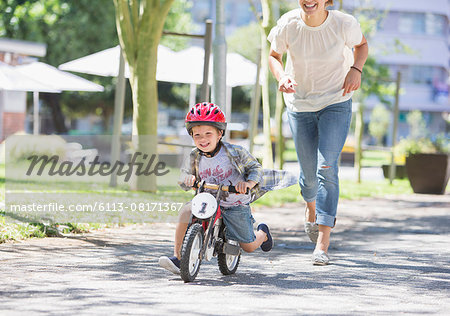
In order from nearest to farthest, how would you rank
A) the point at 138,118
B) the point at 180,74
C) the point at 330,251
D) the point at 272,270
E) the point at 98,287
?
1. the point at 98,287
2. the point at 272,270
3. the point at 330,251
4. the point at 138,118
5. the point at 180,74

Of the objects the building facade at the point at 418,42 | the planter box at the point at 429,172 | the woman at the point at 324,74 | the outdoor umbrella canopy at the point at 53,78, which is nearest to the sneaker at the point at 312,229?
the woman at the point at 324,74

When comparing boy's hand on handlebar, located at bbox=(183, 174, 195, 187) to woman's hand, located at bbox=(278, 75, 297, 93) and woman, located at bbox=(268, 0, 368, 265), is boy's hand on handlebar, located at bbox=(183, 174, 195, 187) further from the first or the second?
woman, located at bbox=(268, 0, 368, 265)

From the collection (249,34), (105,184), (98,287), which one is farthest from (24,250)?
(249,34)

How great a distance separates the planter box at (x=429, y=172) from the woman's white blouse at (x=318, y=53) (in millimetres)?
9419

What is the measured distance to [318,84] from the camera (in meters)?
6.50

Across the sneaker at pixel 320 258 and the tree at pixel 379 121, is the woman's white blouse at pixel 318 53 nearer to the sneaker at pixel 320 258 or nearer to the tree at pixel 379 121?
the sneaker at pixel 320 258

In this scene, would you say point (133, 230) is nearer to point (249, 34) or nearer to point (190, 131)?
point (190, 131)

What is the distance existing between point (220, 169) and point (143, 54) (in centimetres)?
641

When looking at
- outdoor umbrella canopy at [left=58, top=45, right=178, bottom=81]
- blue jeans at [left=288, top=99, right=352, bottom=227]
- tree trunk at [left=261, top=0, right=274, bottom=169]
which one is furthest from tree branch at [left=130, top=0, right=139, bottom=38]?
blue jeans at [left=288, top=99, right=352, bottom=227]

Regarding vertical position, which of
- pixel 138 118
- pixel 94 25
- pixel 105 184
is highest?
pixel 94 25

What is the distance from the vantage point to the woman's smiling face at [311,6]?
20.4ft

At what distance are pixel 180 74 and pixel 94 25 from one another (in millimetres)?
20847

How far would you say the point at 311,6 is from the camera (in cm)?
623

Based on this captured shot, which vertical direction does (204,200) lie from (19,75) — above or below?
below
